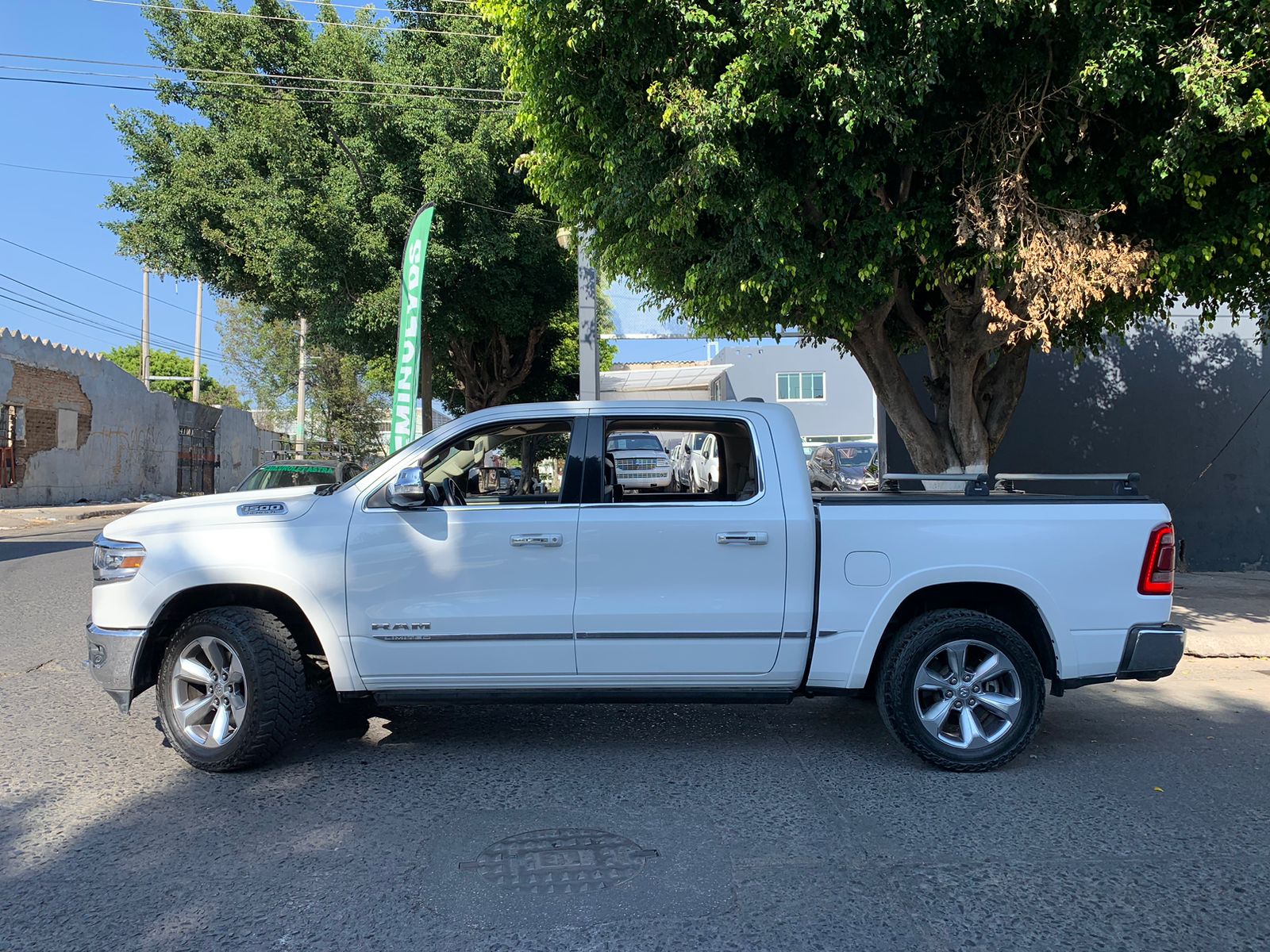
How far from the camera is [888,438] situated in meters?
14.7

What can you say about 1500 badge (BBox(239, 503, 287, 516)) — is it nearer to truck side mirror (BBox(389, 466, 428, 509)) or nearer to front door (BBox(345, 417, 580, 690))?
front door (BBox(345, 417, 580, 690))

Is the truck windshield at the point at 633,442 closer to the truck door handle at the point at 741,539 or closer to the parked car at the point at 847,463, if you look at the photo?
the truck door handle at the point at 741,539

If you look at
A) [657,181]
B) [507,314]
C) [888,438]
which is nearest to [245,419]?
[507,314]

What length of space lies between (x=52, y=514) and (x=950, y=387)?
21.4 metres

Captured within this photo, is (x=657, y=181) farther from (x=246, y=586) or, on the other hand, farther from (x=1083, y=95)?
(x=246, y=586)

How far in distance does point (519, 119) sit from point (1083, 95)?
5.02m

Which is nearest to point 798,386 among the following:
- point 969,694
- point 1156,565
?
point 1156,565

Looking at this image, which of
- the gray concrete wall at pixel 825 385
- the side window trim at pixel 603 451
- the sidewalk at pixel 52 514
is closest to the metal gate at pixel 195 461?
the sidewalk at pixel 52 514

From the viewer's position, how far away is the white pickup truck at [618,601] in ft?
15.5

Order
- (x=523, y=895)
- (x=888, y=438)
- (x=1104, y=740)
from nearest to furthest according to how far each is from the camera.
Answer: (x=523, y=895) < (x=1104, y=740) < (x=888, y=438)

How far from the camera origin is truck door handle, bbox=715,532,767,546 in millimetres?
4750

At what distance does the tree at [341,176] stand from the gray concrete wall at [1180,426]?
10.7 metres

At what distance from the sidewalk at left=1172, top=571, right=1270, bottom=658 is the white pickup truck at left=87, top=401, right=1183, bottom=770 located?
4.13m

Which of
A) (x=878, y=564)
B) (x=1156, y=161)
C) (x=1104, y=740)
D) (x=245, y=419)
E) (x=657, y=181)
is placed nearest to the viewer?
(x=878, y=564)
